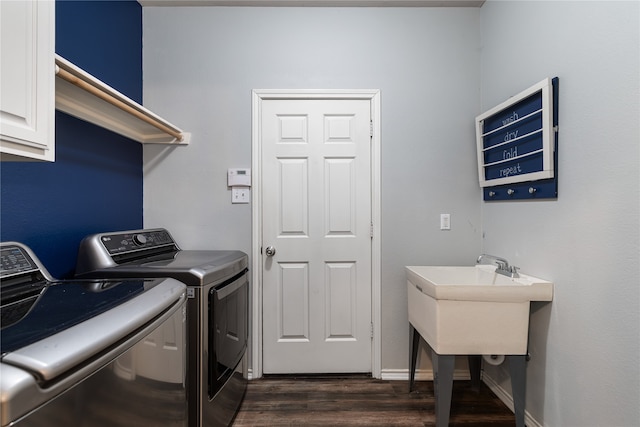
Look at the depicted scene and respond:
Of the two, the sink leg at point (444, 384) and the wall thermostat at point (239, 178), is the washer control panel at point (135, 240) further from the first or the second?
the sink leg at point (444, 384)

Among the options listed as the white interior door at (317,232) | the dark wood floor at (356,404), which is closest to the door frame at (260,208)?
the white interior door at (317,232)

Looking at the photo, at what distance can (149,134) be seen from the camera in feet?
6.74

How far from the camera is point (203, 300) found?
4.58 ft

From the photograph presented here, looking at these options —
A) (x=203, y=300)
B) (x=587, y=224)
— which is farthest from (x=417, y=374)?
(x=203, y=300)

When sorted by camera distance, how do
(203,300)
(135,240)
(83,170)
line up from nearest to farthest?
(203,300)
(83,170)
(135,240)

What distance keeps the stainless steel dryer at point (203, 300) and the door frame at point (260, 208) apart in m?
0.22

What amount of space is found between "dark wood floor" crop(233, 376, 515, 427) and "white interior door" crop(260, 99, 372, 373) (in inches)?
5.3

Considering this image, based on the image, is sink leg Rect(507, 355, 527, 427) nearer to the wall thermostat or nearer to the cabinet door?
the wall thermostat

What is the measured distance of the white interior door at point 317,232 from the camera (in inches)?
84.7

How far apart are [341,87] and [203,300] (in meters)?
1.67

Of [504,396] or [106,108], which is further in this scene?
[504,396]

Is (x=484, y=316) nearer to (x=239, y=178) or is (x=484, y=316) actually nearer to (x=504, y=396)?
(x=504, y=396)

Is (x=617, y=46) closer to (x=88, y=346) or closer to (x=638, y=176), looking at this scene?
(x=638, y=176)

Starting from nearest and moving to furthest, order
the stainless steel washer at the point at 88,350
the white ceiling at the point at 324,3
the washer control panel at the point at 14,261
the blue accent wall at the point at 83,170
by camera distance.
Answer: the stainless steel washer at the point at 88,350, the washer control panel at the point at 14,261, the blue accent wall at the point at 83,170, the white ceiling at the point at 324,3
